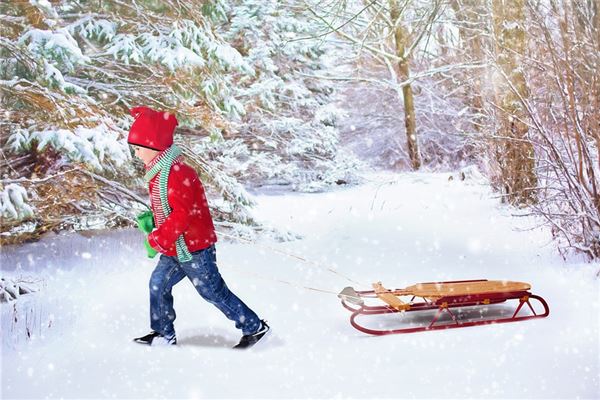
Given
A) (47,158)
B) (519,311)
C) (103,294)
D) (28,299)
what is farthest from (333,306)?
(47,158)

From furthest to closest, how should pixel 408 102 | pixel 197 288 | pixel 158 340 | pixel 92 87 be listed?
pixel 408 102 < pixel 92 87 < pixel 158 340 < pixel 197 288

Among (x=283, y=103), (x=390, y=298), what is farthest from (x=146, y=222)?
(x=283, y=103)

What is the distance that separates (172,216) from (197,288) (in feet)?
1.94

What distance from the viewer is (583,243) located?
20.9ft

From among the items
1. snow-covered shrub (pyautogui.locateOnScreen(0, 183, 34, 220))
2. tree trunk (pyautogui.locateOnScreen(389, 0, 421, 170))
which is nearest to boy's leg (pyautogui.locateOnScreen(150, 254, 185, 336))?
snow-covered shrub (pyautogui.locateOnScreen(0, 183, 34, 220))

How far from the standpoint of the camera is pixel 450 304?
188 inches

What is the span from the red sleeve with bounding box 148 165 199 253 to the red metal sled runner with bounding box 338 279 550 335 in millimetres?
1553

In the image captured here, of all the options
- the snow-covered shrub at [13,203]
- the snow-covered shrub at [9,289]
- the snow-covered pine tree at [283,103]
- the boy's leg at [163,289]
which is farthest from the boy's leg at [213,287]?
the snow-covered pine tree at [283,103]

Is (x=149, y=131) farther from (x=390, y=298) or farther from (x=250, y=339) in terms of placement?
(x=390, y=298)

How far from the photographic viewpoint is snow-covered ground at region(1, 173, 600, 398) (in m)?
3.73

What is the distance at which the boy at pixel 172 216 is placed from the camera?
398cm

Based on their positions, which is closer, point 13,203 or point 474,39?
point 13,203

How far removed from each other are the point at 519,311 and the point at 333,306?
5.52 ft

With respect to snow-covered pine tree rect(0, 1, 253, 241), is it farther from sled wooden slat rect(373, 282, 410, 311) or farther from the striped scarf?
sled wooden slat rect(373, 282, 410, 311)
